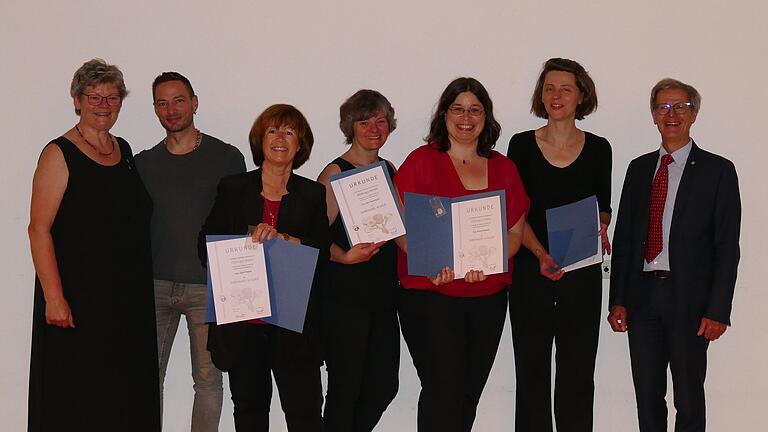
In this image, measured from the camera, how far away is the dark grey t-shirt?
131 inches

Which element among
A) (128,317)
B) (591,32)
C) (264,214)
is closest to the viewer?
(264,214)

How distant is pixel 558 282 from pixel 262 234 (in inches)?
50.0

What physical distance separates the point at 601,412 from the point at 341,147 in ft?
6.56

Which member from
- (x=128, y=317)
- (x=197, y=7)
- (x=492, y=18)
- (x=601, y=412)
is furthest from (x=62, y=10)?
(x=601, y=412)

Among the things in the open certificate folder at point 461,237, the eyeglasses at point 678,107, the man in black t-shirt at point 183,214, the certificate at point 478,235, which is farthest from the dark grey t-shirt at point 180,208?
the eyeglasses at point 678,107

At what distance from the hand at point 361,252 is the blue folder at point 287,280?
267 mm

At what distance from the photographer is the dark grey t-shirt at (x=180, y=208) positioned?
10.9ft

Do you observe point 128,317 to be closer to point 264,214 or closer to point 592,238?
point 264,214

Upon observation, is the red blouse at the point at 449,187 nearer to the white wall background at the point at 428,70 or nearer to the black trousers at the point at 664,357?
the black trousers at the point at 664,357

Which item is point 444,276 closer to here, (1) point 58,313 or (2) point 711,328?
(2) point 711,328

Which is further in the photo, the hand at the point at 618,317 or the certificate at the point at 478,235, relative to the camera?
the hand at the point at 618,317

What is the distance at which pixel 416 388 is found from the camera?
→ 13.5 feet

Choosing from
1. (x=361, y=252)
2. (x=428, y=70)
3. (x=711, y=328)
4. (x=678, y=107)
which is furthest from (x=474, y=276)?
(x=428, y=70)

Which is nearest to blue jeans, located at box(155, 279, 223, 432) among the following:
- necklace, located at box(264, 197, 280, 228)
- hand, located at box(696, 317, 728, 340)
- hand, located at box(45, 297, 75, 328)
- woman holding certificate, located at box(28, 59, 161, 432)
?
woman holding certificate, located at box(28, 59, 161, 432)
